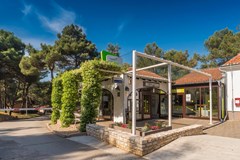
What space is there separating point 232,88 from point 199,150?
29.2 ft

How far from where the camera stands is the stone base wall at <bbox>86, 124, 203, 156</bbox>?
19.0 feet

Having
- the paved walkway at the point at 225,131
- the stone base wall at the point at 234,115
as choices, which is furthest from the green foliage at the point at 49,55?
the stone base wall at the point at 234,115

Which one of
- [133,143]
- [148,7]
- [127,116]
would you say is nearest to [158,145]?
[133,143]

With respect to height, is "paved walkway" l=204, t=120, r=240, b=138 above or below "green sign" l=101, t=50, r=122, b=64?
below

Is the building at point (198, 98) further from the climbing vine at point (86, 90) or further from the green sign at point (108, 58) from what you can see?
the climbing vine at point (86, 90)

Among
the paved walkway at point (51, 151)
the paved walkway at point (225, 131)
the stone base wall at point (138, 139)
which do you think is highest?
the stone base wall at point (138, 139)

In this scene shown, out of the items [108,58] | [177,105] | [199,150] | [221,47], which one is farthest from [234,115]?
[221,47]

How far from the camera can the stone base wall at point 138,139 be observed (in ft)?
19.0

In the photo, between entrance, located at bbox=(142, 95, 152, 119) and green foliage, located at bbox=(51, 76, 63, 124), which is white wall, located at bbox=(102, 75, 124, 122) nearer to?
entrance, located at bbox=(142, 95, 152, 119)

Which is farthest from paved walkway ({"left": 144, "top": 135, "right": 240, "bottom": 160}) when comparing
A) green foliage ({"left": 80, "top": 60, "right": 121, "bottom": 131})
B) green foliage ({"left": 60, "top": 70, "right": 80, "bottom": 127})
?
green foliage ({"left": 60, "top": 70, "right": 80, "bottom": 127})

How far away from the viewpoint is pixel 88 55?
22.5 metres

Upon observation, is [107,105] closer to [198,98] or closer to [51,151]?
[198,98]

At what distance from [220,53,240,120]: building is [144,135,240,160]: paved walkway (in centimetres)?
665

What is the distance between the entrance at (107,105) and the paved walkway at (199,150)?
7239mm
